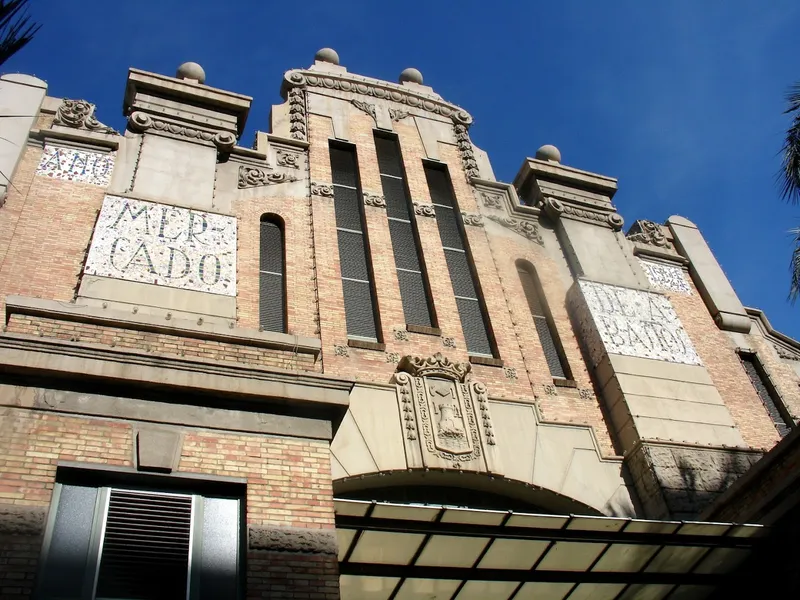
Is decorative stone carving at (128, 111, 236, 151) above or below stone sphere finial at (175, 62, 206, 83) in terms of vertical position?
below

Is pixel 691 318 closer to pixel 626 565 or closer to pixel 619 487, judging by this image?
pixel 619 487

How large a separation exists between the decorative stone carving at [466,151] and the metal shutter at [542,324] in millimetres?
2534

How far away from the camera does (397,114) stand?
17.8 metres

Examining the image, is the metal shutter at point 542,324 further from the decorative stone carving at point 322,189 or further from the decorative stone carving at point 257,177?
the decorative stone carving at point 257,177

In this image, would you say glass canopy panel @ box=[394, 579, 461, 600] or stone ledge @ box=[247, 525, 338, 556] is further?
glass canopy panel @ box=[394, 579, 461, 600]

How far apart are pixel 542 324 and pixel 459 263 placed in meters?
1.84

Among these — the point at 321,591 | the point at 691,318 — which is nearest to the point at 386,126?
the point at 691,318

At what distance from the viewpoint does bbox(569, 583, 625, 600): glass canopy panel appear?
402 inches

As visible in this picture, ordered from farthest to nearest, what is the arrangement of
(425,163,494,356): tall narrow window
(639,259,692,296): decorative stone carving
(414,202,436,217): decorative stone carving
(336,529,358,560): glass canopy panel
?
(639,259,692,296): decorative stone carving < (414,202,436,217): decorative stone carving < (425,163,494,356): tall narrow window < (336,529,358,560): glass canopy panel

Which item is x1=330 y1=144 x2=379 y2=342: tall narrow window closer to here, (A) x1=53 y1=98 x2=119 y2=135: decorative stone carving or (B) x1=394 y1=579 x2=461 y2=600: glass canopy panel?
(A) x1=53 y1=98 x2=119 y2=135: decorative stone carving

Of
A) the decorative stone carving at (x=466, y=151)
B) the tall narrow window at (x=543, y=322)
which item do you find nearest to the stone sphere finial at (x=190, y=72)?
the decorative stone carving at (x=466, y=151)

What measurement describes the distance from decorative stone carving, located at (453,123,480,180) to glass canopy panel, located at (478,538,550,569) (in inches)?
359

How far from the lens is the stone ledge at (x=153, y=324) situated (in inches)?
357

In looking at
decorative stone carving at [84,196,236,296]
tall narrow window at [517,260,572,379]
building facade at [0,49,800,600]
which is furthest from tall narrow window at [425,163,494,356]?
decorative stone carving at [84,196,236,296]
